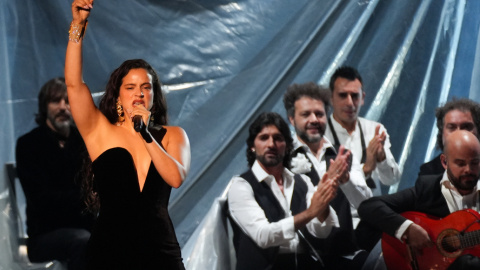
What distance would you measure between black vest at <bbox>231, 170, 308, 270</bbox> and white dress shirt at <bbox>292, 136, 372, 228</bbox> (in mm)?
125

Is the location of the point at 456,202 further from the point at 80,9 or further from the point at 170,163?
the point at 80,9

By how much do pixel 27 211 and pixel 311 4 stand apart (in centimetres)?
145

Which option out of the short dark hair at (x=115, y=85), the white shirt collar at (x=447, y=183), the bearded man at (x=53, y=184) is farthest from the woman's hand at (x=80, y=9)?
the white shirt collar at (x=447, y=183)

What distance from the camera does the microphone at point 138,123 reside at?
1.69 metres

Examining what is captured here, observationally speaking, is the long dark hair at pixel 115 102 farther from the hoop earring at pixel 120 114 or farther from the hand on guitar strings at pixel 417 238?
the hand on guitar strings at pixel 417 238

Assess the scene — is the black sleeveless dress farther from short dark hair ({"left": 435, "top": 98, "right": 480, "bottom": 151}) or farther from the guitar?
short dark hair ({"left": 435, "top": 98, "right": 480, "bottom": 151})

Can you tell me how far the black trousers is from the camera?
285cm

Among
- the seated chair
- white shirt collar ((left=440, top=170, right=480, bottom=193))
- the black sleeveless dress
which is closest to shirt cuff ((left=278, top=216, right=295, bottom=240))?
white shirt collar ((left=440, top=170, right=480, bottom=193))

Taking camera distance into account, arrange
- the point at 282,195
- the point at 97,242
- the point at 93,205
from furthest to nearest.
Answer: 1. the point at 282,195
2. the point at 93,205
3. the point at 97,242

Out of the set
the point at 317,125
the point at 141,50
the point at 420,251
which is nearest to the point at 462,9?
the point at 317,125

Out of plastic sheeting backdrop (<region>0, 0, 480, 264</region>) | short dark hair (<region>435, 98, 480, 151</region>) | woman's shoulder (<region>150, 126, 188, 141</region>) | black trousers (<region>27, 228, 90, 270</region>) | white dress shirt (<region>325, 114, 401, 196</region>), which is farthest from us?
white dress shirt (<region>325, 114, 401, 196</region>)

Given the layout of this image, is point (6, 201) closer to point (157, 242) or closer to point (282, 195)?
point (282, 195)

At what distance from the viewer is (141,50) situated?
319 centimetres

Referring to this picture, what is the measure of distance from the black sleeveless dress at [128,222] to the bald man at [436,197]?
140cm
